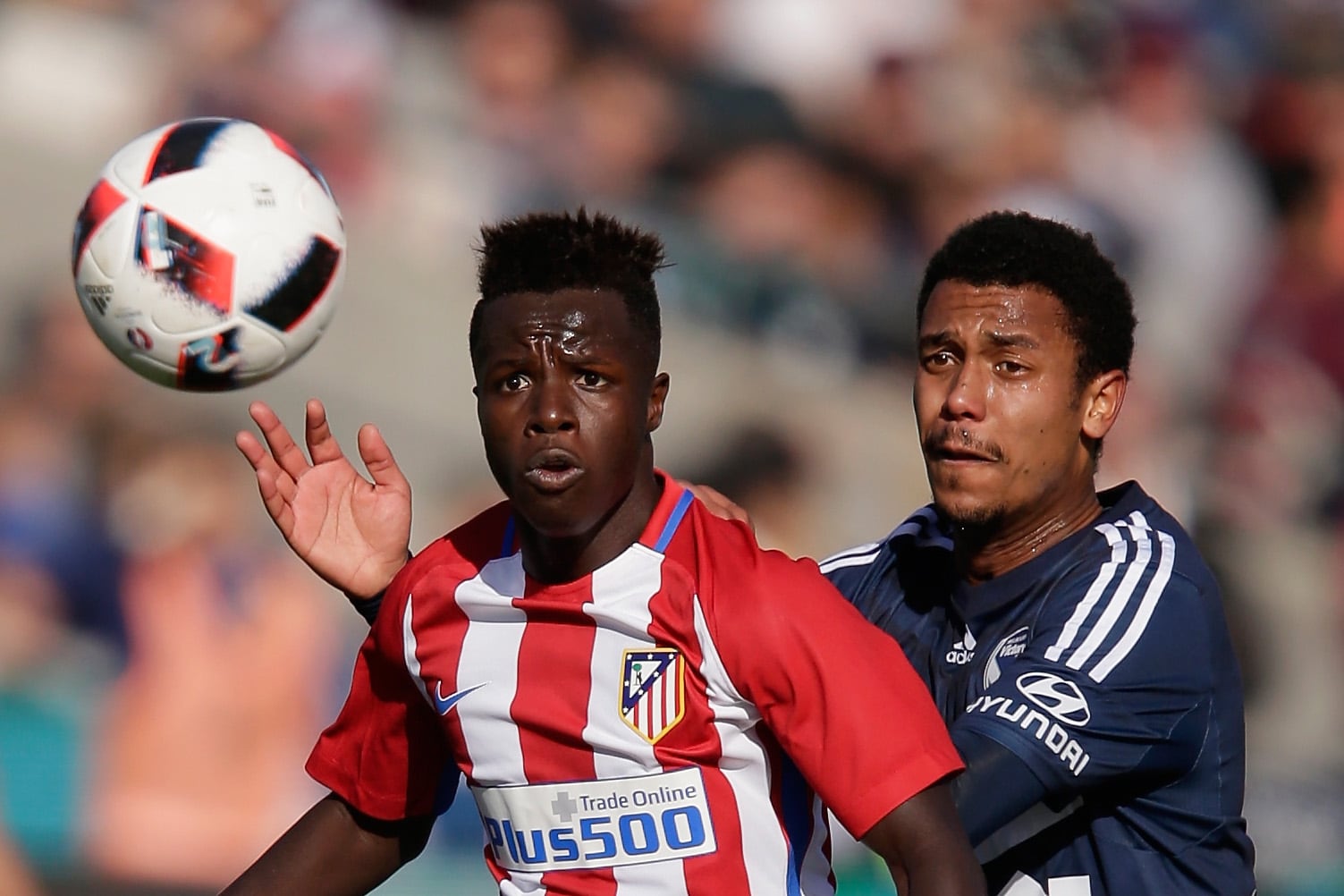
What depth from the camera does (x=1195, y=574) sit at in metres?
2.96

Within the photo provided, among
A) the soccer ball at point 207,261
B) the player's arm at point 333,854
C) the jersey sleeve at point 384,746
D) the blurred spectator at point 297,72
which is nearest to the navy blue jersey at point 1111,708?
the jersey sleeve at point 384,746

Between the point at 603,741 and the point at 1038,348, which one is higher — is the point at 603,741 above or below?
below

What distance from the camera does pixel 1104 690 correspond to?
109 inches

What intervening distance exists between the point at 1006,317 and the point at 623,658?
3.23 ft

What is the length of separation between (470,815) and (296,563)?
1.32 m

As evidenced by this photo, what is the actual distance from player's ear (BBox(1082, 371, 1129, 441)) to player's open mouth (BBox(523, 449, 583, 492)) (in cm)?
104

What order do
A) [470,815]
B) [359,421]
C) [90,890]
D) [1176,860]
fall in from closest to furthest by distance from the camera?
1. [1176,860]
2. [90,890]
3. [470,815]
4. [359,421]

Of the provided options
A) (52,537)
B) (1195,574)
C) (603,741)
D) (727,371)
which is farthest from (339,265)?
(727,371)

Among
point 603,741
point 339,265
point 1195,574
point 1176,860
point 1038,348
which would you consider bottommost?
point 1176,860

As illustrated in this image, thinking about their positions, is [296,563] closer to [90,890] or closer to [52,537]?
[52,537]

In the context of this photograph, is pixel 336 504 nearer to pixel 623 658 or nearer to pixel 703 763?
pixel 623 658

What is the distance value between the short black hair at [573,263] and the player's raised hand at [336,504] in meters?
0.55

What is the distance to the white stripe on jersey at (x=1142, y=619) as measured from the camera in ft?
9.14

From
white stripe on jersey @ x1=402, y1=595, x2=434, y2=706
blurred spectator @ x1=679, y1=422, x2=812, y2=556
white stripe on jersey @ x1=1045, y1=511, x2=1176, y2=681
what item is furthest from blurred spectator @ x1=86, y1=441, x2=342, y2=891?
white stripe on jersey @ x1=1045, y1=511, x2=1176, y2=681
